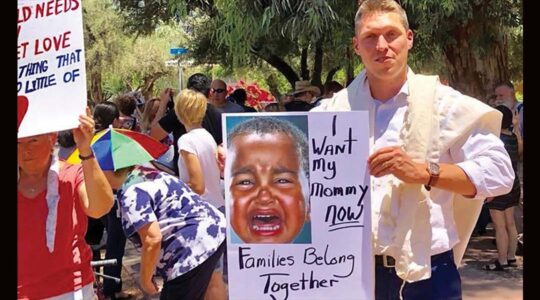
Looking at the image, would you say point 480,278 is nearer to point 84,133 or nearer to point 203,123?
point 203,123

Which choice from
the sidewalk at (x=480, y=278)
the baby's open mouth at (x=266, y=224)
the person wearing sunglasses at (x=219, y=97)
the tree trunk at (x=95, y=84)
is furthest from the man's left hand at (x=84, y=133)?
the tree trunk at (x=95, y=84)

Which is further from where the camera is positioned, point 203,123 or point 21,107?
point 203,123

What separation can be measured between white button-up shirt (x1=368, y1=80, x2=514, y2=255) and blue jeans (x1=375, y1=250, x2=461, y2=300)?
6 centimetres

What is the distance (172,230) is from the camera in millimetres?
3975

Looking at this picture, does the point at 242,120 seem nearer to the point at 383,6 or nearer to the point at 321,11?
the point at 383,6

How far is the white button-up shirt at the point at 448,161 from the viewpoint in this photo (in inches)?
99.2

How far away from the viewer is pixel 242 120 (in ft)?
8.70

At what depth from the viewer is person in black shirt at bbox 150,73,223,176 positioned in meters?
6.08

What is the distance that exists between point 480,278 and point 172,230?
13.4 ft

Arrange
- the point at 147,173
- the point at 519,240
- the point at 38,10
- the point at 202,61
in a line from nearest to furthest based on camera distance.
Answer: the point at 38,10 < the point at 147,173 < the point at 519,240 < the point at 202,61

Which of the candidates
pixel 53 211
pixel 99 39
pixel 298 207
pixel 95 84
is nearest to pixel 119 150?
pixel 53 211

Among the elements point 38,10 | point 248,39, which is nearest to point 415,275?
point 38,10

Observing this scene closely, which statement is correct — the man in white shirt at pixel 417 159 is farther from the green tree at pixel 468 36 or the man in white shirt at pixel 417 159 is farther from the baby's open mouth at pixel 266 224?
the green tree at pixel 468 36

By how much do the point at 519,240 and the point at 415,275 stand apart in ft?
19.7
